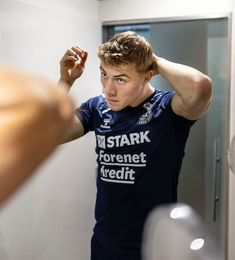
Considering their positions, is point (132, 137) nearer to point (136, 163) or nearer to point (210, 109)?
point (136, 163)

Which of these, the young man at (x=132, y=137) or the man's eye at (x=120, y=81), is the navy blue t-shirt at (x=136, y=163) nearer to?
the young man at (x=132, y=137)

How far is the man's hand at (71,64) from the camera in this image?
1.49 metres

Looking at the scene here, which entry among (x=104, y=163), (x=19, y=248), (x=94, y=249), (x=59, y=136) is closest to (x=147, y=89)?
(x=104, y=163)

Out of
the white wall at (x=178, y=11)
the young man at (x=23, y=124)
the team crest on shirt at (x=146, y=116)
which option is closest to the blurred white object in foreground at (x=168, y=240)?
the team crest on shirt at (x=146, y=116)

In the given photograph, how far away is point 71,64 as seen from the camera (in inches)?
59.4

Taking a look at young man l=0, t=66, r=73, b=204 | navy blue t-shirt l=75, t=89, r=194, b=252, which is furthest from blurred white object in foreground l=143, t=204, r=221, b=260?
young man l=0, t=66, r=73, b=204

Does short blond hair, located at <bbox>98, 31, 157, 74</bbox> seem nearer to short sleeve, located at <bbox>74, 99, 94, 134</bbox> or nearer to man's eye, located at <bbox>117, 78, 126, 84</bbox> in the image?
man's eye, located at <bbox>117, 78, 126, 84</bbox>

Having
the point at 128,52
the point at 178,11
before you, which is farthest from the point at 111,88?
the point at 178,11

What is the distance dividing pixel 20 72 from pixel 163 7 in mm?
1908

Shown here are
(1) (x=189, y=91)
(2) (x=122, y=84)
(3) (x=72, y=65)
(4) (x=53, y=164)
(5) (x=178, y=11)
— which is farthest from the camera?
(5) (x=178, y=11)

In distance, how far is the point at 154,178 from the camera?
1396 millimetres

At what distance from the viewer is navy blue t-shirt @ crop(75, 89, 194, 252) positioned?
1.39m

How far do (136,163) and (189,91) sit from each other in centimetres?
36

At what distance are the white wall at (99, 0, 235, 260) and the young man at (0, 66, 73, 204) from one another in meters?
1.80
